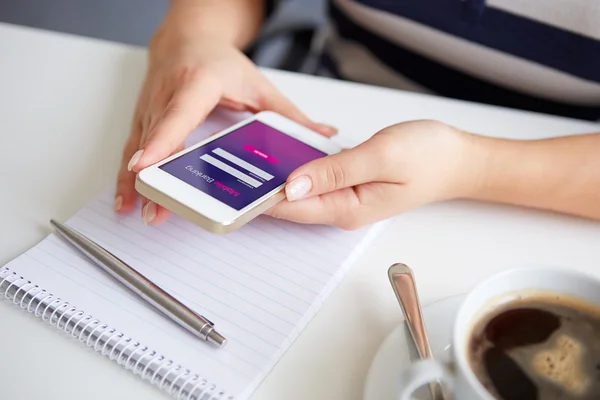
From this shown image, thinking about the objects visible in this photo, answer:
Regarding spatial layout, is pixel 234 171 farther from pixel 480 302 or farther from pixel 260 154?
pixel 480 302

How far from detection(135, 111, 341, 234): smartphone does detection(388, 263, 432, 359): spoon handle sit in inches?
4.3

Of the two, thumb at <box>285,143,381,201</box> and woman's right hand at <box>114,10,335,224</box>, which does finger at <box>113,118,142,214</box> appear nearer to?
woman's right hand at <box>114,10,335,224</box>

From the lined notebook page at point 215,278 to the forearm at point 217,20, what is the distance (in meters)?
0.24

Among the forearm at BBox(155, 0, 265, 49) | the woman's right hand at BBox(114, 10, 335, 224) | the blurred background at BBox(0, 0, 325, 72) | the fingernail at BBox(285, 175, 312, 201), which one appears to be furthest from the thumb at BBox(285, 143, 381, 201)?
the blurred background at BBox(0, 0, 325, 72)

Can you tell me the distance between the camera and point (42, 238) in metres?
0.52

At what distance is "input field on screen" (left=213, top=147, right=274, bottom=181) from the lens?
0.50 meters

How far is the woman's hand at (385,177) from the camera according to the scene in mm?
503

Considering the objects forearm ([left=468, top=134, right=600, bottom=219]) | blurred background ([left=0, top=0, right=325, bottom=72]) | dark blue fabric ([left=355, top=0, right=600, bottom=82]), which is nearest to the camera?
forearm ([left=468, top=134, right=600, bottom=219])

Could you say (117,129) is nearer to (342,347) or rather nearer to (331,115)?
(331,115)

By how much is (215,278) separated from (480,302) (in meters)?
0.21

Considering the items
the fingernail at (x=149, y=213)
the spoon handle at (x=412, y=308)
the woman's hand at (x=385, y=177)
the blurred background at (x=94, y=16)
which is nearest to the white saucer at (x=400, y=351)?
the spoon handle at (x=412, y=308)

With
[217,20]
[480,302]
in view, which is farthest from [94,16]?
[480,302]

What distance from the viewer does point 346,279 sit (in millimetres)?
510

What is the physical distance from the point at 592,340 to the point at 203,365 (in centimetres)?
25
